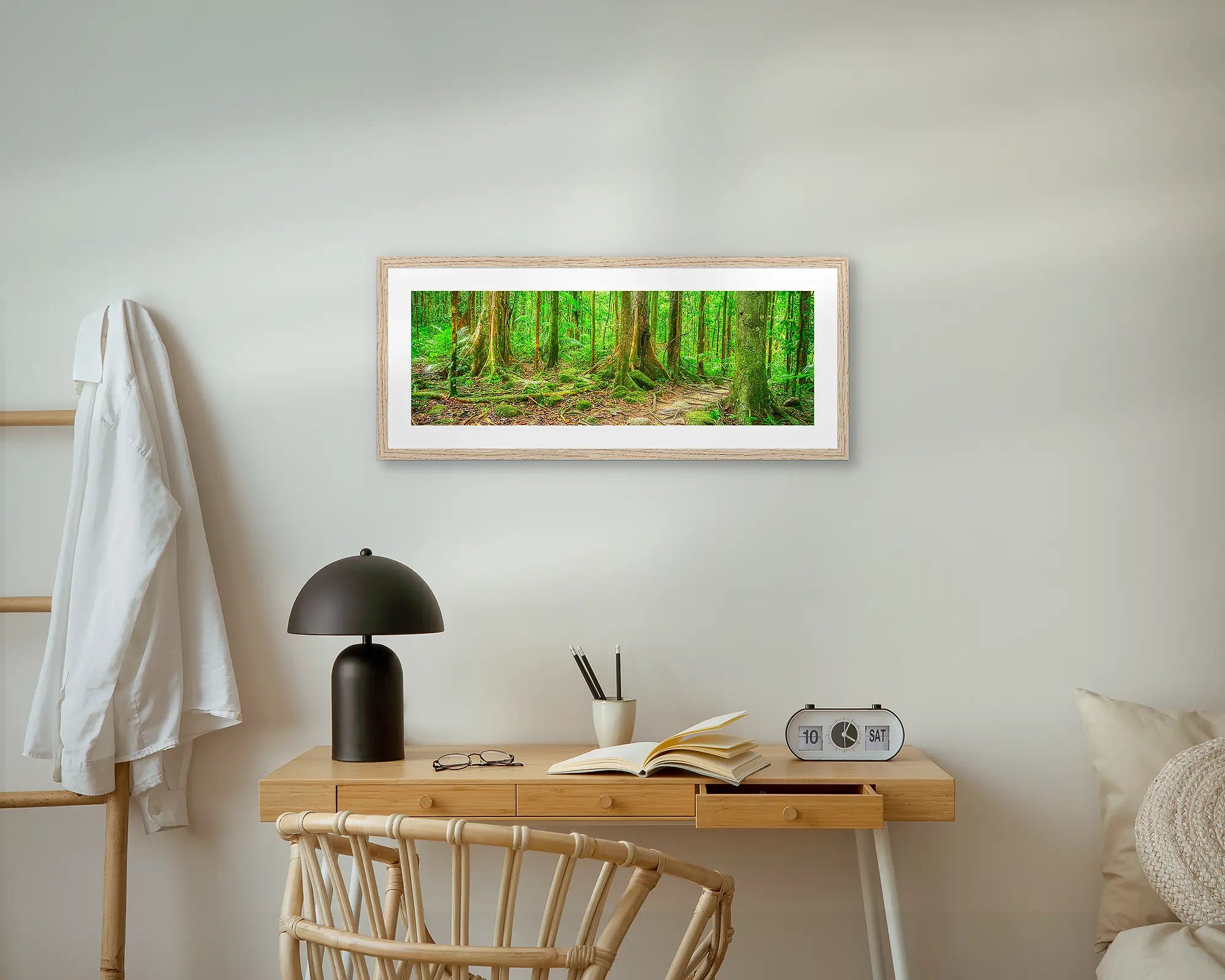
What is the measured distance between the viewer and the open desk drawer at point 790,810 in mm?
1857

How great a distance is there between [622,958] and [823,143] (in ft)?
6.41

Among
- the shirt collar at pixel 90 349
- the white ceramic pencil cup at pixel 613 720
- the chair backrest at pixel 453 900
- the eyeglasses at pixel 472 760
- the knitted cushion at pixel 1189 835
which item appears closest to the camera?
the chair backrest at pixel 453 900

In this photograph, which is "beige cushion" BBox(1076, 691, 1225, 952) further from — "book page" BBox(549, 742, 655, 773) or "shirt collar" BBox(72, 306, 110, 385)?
"shirt collar" BBox(72, 306, 110, 385)

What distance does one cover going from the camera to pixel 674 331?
7.73 feet

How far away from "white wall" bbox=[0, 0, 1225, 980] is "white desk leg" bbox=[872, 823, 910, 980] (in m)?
0.36

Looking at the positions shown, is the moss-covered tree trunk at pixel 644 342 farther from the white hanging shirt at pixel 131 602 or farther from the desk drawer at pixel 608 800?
the white hanging shirt at pixel 131 602

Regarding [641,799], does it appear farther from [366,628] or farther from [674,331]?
[674,331]

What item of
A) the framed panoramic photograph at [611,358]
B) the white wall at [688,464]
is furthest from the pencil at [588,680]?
the framed panoramic photograph at [611,358]

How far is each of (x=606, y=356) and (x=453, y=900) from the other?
4.55 ft

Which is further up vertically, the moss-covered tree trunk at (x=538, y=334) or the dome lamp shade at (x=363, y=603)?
the moss-covered tree trunk at (x=538, y=334)

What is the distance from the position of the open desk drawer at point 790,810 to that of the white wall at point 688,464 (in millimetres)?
450

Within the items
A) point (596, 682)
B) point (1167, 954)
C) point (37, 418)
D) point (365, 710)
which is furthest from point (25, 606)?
point (1167, 954)

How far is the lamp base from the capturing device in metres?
2.07

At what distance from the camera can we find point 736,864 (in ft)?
7.53
